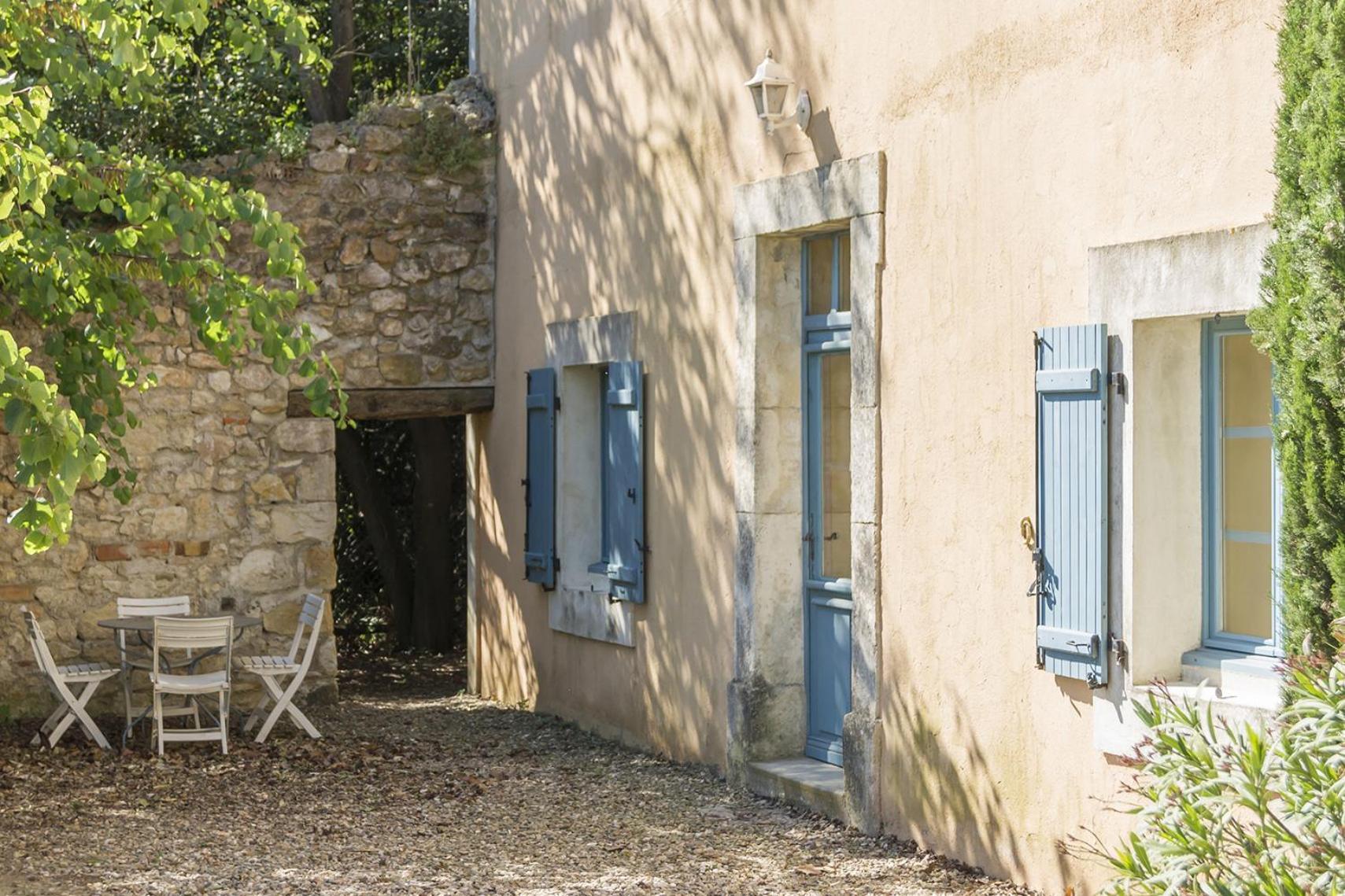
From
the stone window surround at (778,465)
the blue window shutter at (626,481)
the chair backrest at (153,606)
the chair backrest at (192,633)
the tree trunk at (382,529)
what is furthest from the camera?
the tree trunk at (382,529)

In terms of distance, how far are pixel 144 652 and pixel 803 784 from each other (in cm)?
397

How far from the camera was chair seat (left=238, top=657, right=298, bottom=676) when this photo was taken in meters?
8.27

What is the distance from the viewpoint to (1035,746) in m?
5.32

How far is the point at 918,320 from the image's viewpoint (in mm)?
5918

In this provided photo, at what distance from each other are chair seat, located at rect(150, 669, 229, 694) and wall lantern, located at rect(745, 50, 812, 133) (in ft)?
12.4

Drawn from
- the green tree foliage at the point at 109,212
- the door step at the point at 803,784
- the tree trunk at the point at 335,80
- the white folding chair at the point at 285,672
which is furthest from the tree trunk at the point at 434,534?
the door step at the point at 803,784

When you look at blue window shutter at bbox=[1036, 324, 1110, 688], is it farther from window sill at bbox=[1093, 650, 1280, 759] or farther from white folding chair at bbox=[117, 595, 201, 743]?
white folding chair at bbox=[117, 595, 201, 743]

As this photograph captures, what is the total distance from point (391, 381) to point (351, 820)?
138 inches

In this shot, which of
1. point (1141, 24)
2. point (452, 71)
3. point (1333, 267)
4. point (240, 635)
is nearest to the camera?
point (1333, 267)

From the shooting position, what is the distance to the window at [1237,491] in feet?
15.6

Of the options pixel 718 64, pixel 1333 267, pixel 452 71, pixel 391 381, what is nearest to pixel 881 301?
pixel 718 64

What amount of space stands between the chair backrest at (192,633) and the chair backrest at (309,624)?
525mm

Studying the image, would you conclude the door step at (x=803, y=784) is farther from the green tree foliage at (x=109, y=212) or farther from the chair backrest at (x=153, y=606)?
the chair backrest at (x=153, y=606)

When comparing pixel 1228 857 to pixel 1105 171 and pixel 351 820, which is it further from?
pixel 351 820
